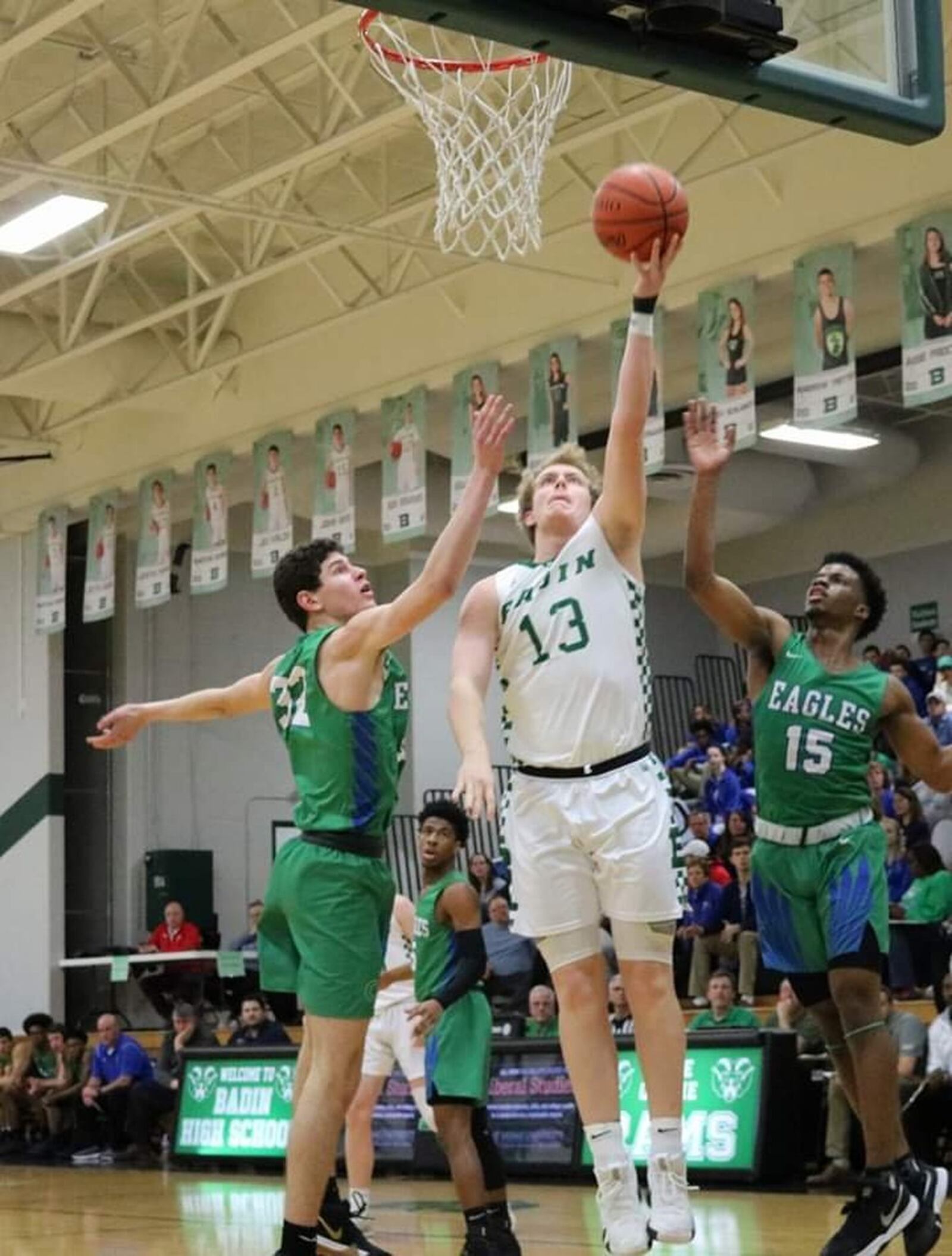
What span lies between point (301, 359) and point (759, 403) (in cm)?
460

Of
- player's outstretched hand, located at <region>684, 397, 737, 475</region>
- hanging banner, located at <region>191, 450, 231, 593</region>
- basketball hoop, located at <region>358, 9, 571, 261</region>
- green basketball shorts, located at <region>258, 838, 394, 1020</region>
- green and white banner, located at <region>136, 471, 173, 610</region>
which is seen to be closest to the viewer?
green basketball shorts, located at <region>258, 838, 394, 1020</region>

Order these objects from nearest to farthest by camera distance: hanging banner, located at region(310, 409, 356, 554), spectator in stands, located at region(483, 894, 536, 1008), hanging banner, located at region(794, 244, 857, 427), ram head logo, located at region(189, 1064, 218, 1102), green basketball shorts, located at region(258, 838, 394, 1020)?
1. green basketball shorts, located at region(258, 838, 394, 1020)
2. hanging banner, located at region(794, 244, 857, 427)
3. ram head logo, located at region(189, 1064, 218, 1102)
4. spectator in stands, located at region(483, 894, 536, 1008)
5. hanging banner, located at region(310, 409, 356, 554)

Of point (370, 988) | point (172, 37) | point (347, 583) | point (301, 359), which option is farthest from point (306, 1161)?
point (301, 359)

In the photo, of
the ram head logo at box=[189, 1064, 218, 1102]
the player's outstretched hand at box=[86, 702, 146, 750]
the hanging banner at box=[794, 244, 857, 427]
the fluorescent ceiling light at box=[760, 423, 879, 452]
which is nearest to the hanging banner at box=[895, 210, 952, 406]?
the hanging banner at box=[794, 244, 857, 427]

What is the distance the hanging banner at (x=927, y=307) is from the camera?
14305mm

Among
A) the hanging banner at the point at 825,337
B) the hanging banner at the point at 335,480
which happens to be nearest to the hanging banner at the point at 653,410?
the hanging banner at the point at 825,337

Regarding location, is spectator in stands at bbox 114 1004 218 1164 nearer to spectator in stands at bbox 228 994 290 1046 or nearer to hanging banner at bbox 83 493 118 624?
spectator in stands at bbox 228 994 290 1046

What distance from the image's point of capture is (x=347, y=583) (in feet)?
23.5

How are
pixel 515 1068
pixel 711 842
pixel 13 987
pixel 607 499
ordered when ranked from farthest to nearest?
pixel 13 987, pixel 711 842, pixel 515 1068, pixel 607 499

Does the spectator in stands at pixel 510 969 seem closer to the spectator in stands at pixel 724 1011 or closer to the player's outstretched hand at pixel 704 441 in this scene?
the spectator in stands at pixel 724 1011

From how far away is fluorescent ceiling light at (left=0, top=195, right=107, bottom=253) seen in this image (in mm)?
17047

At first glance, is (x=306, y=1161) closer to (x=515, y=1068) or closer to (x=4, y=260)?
(x=515, y=1068)

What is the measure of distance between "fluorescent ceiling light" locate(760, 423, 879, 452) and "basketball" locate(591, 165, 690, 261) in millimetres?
15780

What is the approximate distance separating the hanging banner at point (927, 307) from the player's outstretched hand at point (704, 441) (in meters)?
7.80
